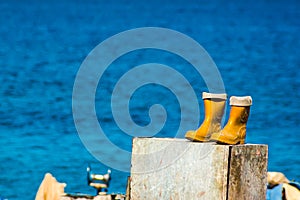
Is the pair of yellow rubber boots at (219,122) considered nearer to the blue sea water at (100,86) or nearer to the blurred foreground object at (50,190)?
the blurred foreground object at (50,190)

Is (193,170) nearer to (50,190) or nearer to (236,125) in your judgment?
(236,125)

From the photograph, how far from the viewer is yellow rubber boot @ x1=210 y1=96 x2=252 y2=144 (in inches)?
290

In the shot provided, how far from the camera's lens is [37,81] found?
36.3m

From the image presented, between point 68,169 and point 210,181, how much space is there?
11.7 m

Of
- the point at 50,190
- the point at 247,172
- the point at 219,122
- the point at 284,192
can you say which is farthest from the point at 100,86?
the point at 247,172

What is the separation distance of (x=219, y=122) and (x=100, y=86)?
86.1 feet

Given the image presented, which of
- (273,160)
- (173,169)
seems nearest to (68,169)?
(273,160)

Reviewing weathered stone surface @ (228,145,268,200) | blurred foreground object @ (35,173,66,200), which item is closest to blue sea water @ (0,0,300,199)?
blurred foreground object @ (35,173,66,200)

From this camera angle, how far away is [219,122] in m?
7.58

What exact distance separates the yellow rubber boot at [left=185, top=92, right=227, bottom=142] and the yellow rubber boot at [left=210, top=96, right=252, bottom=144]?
0.18 ft

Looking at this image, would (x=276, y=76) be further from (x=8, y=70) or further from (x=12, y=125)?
(x=12, y=125)

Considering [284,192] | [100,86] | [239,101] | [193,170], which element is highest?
[100,86]

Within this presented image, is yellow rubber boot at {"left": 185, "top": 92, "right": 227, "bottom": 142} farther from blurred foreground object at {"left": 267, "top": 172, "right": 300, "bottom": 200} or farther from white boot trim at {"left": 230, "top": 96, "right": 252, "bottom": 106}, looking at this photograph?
blurred foreground object at {"left": 267, "top": 172, "right": 300, "bottom": 200}

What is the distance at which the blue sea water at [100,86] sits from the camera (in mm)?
19475
